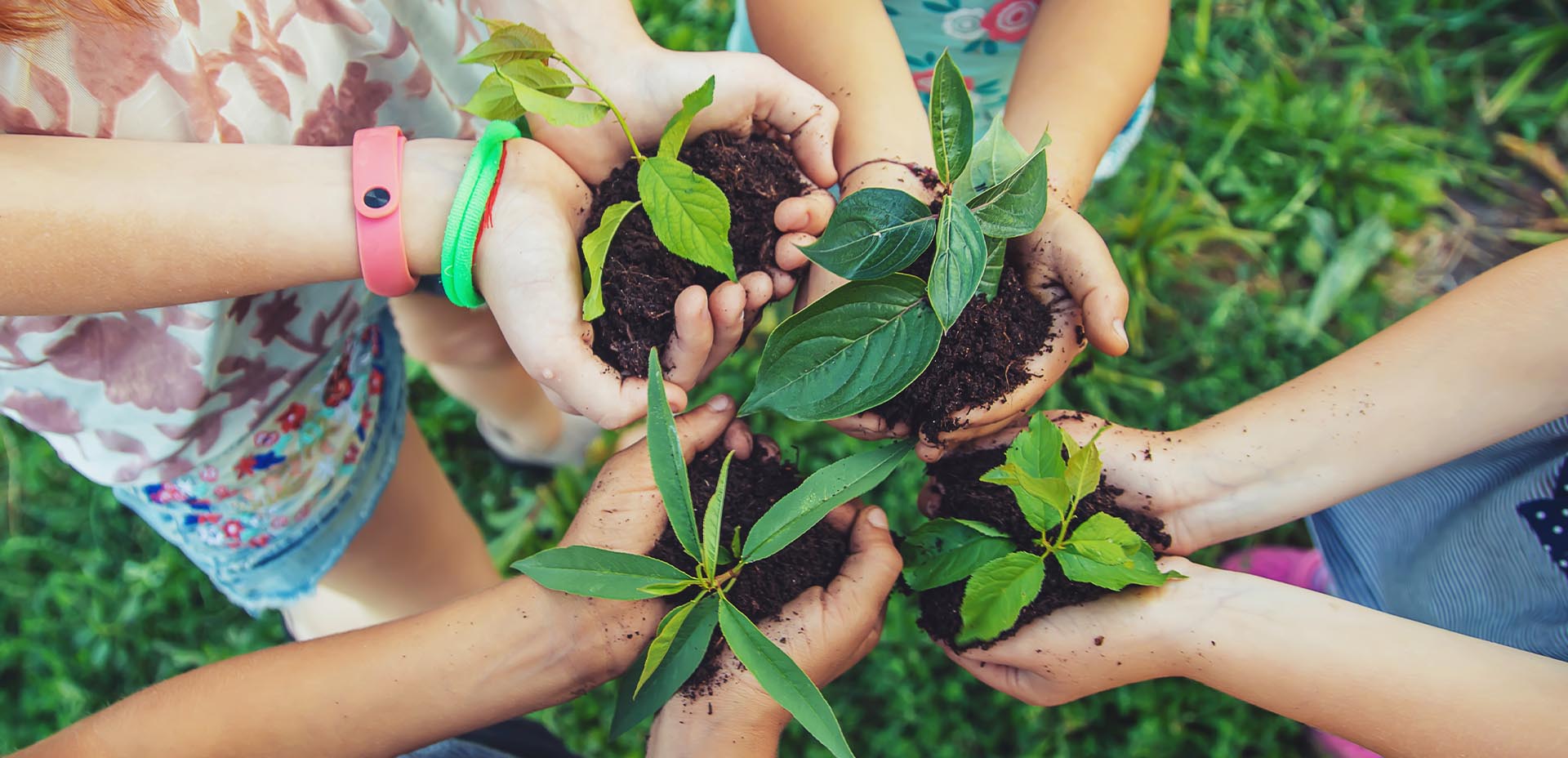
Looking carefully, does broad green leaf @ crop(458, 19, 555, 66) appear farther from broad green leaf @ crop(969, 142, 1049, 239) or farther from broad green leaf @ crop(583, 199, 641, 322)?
broad green leaf @ crop(969, 142, 1049, 239)

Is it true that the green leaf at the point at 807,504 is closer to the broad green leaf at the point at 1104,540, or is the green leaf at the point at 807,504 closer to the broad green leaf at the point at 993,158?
the broad green leaf at the point at 1104,540

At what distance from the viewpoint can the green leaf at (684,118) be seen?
1079mm

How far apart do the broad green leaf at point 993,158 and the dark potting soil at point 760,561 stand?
0.47 metres

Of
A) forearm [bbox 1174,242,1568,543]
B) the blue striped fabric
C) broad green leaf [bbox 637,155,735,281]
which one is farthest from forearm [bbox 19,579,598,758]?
the blue striped fabric

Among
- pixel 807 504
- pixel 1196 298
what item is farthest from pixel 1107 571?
pixel 1196 298

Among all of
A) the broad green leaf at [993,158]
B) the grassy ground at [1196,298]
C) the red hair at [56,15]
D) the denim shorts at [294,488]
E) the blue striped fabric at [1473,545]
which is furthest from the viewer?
the grassy ground at [1196,298]

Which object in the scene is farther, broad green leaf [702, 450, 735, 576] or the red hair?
broad green leaf [702, 450, 735, 576]

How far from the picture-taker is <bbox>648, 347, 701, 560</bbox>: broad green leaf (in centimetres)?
101

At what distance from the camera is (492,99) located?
110cm

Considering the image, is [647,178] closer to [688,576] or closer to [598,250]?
[598,250]

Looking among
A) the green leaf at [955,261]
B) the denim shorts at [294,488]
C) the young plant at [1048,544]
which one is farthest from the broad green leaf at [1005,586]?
the denim shorts at [294,488]

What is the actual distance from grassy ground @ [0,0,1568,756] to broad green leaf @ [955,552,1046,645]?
2.84ft

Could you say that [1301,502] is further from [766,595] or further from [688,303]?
[688,303]

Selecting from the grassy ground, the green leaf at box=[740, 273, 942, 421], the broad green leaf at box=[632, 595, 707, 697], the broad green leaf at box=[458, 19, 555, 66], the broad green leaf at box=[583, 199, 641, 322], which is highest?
the broad green leaf at box=[458, 19, 555, 66]
